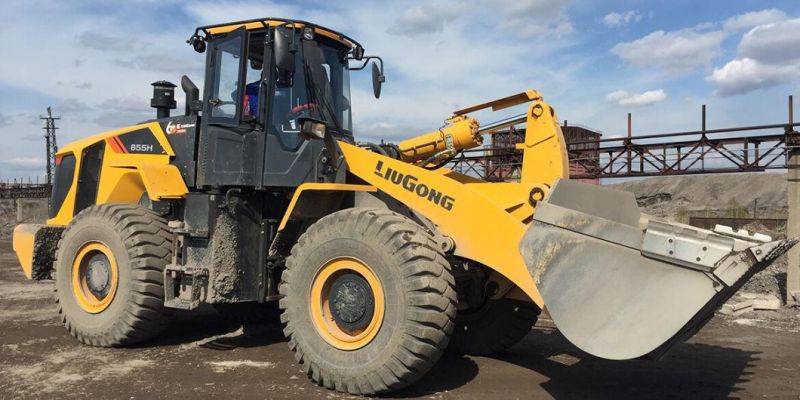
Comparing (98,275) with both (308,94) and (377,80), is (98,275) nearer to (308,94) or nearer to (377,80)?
(308,94)

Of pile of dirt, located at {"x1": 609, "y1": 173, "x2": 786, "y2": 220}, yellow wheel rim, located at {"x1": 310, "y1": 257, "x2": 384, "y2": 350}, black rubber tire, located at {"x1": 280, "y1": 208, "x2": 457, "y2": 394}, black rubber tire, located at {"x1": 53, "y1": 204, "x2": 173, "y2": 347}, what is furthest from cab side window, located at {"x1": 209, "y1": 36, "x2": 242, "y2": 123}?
pile of dirt, located at {"x1": 609, "y1": 173, "x2": 786, "y2": 220}

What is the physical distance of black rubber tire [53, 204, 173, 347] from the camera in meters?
5.95

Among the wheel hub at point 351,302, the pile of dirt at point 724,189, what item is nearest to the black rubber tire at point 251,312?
the wheel hub at point 351,302

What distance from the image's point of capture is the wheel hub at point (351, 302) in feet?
15.4

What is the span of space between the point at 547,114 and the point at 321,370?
3.03 m

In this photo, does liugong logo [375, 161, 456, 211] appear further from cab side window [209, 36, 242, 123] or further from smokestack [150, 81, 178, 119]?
smokestack [150, 81, 178, 119]

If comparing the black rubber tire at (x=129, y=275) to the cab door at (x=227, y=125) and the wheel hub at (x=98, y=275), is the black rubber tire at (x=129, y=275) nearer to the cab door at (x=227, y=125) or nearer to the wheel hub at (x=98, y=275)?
the wheel hub at (x=98, y=275)

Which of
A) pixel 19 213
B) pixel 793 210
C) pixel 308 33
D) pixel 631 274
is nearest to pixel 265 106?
pixel 308 33

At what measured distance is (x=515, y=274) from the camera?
4520mm

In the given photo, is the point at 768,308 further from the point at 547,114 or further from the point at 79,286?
the point at 79,286

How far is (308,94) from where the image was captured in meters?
5.88

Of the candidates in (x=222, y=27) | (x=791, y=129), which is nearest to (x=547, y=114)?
(x=222, y=27)

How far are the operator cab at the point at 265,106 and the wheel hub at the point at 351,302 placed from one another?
1.10 metres

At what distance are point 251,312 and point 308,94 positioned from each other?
316cm
